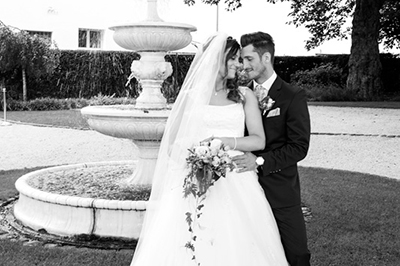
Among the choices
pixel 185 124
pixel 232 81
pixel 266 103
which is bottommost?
pixel 185 124

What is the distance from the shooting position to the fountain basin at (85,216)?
5.47m

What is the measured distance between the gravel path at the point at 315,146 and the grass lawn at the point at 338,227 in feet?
3.86

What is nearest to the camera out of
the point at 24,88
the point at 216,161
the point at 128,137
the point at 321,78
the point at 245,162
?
the point at 216,161

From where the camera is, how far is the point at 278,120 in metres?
3.58

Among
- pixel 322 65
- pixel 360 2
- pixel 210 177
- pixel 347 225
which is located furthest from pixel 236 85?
pixel 322 65

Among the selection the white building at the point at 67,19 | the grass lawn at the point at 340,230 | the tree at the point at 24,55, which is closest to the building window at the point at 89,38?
the white building at the point at 67,19

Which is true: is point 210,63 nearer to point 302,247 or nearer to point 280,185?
point 280,185

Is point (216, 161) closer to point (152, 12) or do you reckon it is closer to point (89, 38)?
point (152, 12)

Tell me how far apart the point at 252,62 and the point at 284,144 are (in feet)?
1.82

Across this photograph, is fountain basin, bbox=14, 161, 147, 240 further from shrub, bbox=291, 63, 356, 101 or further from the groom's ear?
shrub, bbox=291, 63, 356, 101

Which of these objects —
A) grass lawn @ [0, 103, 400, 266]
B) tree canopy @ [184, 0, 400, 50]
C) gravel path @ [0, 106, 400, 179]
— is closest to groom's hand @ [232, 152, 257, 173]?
grass lawn @ [0, 103, 400, 266]

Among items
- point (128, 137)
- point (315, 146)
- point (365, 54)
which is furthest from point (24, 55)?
point (128, 137)

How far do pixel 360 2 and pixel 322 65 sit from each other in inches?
185

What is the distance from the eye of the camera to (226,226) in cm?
361
